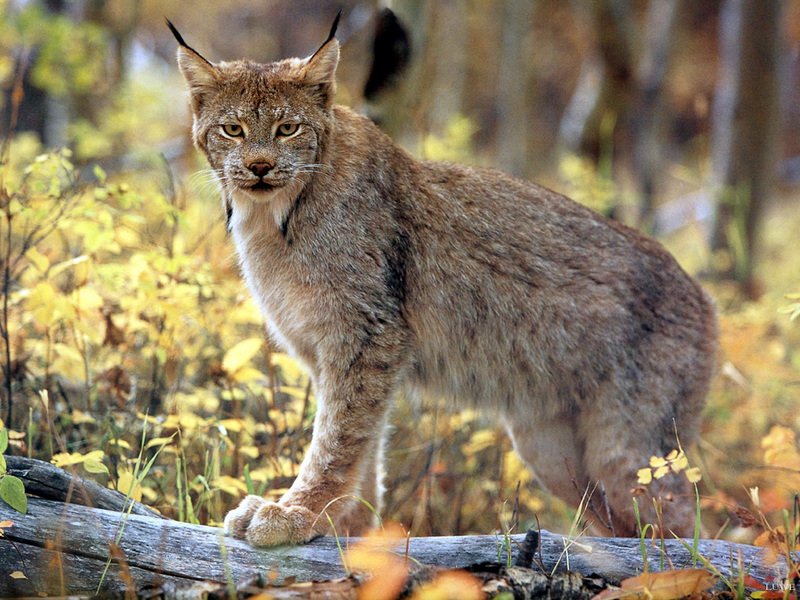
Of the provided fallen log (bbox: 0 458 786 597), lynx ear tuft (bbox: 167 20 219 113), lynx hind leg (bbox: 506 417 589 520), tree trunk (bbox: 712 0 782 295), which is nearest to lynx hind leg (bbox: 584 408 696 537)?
lynx hind leg (bbox: 506 417 589 520)

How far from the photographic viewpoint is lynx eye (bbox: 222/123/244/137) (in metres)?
3.56

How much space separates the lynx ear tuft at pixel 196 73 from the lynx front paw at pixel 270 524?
198cm

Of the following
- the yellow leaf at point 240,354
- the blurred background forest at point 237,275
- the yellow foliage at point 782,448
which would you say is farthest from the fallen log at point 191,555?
the yellow leaf at point 240,354

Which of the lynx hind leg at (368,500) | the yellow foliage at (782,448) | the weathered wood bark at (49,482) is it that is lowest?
the lynx hind leg at (368,500)

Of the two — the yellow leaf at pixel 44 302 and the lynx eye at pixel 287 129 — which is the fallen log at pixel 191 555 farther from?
the lynx eye at pixel 287 129

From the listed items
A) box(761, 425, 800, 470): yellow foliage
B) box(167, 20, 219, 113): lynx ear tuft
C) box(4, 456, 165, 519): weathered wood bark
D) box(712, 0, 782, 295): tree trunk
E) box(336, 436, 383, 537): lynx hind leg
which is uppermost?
box(712, 0, 782, 295): tree trunk

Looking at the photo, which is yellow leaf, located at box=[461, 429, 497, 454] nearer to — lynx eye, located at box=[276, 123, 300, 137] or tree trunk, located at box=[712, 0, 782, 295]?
lynx eye, located at box=[276, 123, 300, 137]

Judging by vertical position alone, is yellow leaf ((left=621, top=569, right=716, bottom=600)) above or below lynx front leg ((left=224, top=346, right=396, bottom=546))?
below

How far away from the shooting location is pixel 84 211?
3.71 m

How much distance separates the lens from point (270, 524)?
2996 millimetres

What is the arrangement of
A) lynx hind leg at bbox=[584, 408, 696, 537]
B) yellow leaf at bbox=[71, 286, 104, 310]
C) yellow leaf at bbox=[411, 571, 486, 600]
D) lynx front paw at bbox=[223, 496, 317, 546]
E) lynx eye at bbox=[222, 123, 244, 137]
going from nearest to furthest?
yellow leaf at bbox=[411, 571, 486, 600], lynx front paw at bbox=[223, 496, 317, 546], lynx eye at bbox=[222, 123, 244, 137], yellow leaf at bbox=[71, 286, 104, 310], lynx hind leg at bbox=[584, 408, 696, 537]

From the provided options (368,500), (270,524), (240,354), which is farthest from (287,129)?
(368,500)

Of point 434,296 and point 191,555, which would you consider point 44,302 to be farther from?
point 434,296

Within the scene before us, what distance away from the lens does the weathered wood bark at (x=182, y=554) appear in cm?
266
